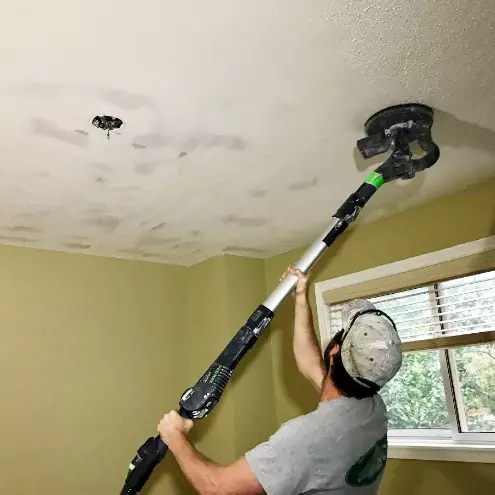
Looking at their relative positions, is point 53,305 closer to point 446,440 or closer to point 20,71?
point 20,71

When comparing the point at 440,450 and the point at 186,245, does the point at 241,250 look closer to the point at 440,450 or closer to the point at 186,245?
the point at 186,245

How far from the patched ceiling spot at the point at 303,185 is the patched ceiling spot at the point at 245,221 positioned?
15.6 inches

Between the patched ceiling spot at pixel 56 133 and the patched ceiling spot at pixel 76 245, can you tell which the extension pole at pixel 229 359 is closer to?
the patched ceiling spot at pixel 56 133

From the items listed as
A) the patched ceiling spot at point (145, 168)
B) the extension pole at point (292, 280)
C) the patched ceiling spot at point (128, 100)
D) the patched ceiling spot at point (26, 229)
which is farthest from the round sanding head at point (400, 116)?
the patched ceiling spot at point (26, 229)

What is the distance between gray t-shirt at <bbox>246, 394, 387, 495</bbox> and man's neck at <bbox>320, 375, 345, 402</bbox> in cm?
4

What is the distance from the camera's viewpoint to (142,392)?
312 centimetres

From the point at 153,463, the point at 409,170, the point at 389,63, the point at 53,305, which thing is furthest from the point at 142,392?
the point at 389,63

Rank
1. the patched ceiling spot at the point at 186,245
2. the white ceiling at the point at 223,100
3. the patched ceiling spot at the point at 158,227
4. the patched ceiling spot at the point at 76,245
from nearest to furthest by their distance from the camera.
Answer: the white ceiling at the point at 223,100
the patched ceiling spot at the point at 158,227
the patched ceiling spot at the point at 76,245
the patched ceiling spot at the point at 186,245

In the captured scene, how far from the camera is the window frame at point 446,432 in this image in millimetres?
2260

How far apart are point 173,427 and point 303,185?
111cm

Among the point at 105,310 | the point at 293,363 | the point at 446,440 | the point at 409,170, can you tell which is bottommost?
the point at 446,440

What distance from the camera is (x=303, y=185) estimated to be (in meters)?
2.20

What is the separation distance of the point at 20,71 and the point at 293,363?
226 centimetres

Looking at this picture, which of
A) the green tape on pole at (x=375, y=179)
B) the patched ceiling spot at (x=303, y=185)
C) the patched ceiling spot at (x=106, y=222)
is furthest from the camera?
the patched ceiling spot at (x=106, y=222)
